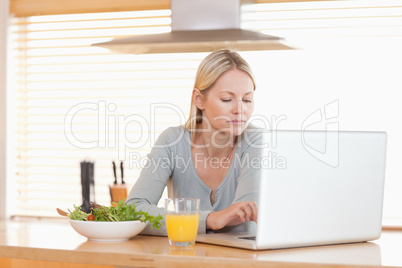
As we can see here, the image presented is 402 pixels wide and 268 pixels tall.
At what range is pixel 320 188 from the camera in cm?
140

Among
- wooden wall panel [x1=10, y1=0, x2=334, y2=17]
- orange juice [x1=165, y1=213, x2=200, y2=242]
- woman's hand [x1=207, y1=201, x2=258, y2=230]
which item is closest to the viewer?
orange juice [x1=165, y1=213, x2=200, y2=242]

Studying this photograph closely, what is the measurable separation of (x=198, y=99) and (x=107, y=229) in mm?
737

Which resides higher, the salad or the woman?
the woman

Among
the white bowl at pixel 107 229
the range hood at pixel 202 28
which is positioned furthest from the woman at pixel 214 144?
the white bowl at pixel 107 229

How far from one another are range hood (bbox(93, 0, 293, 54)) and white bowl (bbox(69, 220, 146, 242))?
0.93 m

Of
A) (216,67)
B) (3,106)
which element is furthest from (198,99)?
(3,106)

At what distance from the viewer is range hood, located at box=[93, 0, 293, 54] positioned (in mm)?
2191

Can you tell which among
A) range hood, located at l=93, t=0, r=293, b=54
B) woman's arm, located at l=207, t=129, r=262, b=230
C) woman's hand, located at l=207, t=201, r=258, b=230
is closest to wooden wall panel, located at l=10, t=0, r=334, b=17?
range hood, located at l=93, t=0, r=293, b=54

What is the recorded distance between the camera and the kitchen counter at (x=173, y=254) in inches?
48.7

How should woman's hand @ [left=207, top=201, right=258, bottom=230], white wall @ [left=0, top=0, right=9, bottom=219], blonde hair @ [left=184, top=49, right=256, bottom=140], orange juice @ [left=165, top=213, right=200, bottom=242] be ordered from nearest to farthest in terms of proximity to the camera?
orange juice @ [left=165, top=213, right=200, bottom=242], woman's hand @ [left=207, top=201, right=258, bottom=230], blonde hair @ [left=184, top=49, right=256, bottom=140], white wall @ [left=0, top=0, right=9, bottom=219]

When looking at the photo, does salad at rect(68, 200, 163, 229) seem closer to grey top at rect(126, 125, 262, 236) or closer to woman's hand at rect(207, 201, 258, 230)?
woman's hand at rect(207, 201, 258, 230)

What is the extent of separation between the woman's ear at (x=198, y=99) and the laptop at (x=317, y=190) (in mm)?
626

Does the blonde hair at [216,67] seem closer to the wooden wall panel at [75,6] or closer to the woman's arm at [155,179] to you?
the woman's arm at [155,179]

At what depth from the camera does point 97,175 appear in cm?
309
